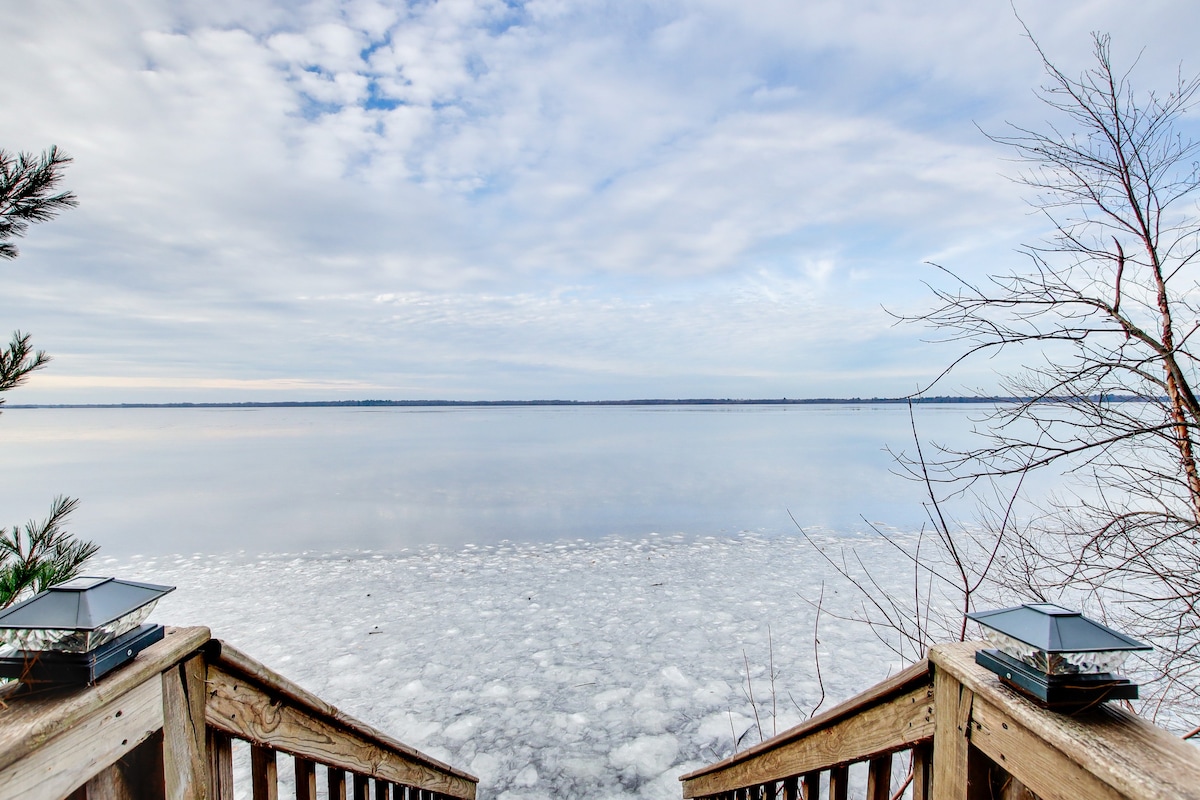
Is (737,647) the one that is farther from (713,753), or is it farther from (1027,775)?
(1027,775)

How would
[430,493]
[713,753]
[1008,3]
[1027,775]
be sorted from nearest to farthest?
[1027,775] → [1008,3] → [713,753] → [430,493]

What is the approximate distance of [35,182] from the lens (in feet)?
9.68

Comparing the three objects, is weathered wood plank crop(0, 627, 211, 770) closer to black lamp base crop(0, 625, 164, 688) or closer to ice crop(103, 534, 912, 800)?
black lamp base crop(0, 625, 164, 688)

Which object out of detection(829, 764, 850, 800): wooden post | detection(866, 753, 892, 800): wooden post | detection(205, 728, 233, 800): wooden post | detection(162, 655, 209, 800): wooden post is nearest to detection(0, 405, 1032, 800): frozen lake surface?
detection(829, 764, 850, 800): wooden post

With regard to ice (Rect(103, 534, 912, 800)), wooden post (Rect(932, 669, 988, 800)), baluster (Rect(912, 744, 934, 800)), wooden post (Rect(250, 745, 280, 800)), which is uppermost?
wooden post (Rect(932, 669, 988, 800))

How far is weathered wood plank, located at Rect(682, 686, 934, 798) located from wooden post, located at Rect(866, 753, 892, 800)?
0.05 meters

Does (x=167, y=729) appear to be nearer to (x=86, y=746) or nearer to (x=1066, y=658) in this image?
(x=86, y=746)

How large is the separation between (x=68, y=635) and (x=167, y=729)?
31 cm

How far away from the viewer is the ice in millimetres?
4133

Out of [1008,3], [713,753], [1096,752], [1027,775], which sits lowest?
[713,753]

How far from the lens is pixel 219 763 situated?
1.23 meters

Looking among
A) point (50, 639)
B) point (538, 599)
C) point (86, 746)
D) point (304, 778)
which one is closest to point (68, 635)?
point (50, 639)

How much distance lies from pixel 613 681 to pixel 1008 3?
18.3ft

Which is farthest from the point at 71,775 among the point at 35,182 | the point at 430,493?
the point at 430,493
